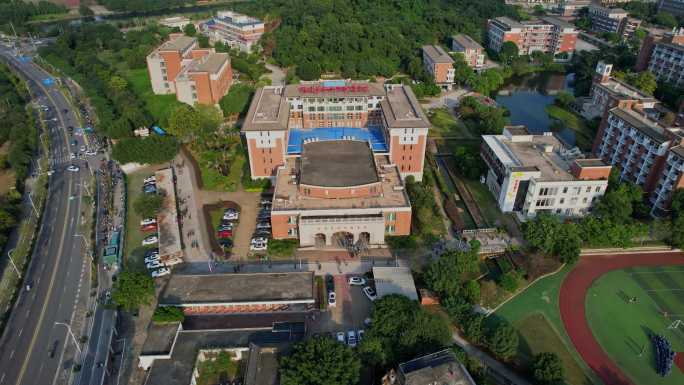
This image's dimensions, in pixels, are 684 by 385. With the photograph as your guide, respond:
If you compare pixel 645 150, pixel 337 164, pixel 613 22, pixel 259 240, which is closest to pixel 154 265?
pixel 259 240

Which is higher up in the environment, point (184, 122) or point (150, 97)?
point (184, 122)

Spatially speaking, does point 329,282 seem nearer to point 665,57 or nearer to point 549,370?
point 549,370

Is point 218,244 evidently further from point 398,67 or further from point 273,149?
point 398,67

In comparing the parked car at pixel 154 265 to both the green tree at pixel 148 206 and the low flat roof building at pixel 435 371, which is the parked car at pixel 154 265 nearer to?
the green tree at pixel 148 206

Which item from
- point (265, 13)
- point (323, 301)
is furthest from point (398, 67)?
point (323, 301)

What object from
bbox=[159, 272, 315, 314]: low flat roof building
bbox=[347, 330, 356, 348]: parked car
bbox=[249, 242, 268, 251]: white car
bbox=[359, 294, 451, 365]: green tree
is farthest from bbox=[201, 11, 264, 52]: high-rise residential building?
bbox=[359, 294, 451, 365]: green tree

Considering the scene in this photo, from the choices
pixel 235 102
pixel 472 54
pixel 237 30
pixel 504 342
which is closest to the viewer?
pixel 504 342

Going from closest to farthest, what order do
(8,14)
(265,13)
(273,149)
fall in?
(273,149) < (265,13) < (8,14)
